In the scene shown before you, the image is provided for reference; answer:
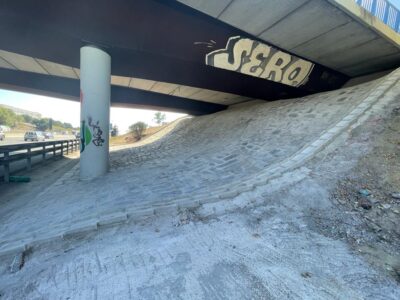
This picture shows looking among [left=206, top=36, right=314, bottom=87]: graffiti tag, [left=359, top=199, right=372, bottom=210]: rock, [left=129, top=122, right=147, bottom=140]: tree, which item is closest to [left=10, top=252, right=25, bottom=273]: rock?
[left=359, top=199, right=372, bottom=210]: rock

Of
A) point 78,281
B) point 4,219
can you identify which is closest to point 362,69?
point 78,281

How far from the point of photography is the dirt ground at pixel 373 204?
2273mm

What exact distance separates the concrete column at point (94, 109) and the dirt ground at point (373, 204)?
6331 millimetres

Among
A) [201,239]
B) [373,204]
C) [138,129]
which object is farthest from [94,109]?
[138,129]

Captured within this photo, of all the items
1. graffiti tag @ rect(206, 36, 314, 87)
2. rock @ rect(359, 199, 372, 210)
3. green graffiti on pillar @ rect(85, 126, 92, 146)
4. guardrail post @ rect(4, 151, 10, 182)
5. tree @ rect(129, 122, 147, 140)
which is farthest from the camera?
tree @ rect(129, 122, 147, 140)

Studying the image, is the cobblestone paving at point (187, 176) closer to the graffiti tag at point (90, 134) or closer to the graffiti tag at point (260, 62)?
the graffiti tag at point (90, 134)

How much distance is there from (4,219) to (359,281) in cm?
576

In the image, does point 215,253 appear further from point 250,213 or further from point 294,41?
point 294,41

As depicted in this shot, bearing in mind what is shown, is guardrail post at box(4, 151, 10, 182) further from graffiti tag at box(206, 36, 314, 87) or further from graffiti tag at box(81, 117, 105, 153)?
graffiti tag at box(206, 36, 314, 87)

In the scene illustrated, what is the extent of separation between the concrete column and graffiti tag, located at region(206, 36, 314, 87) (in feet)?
11.7

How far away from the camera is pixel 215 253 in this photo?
7.57 ft

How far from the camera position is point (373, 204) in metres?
3.09

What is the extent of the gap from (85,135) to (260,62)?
271 inches

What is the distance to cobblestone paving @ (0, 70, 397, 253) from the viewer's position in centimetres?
366
